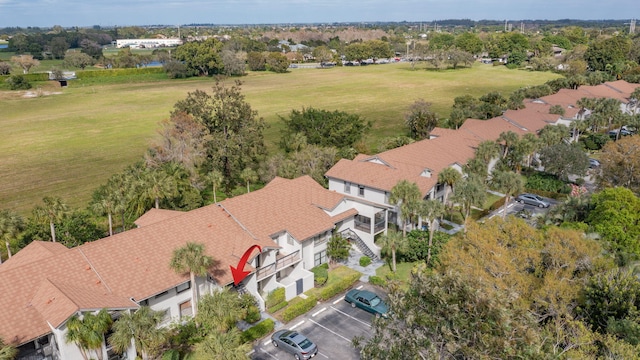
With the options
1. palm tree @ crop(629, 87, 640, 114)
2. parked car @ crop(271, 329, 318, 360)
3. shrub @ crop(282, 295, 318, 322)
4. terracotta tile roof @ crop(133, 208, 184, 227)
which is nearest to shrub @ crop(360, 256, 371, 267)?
shrub @ crop(282, 295, 318, 322)

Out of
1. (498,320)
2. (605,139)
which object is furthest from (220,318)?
(605,139)

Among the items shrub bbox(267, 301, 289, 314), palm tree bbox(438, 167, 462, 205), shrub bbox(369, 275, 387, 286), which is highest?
palm tree bbox(438, 167, 462, 205)

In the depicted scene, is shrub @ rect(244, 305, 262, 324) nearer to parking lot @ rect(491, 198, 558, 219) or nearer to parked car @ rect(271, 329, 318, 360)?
parked car @ rect(271, 329, 318, 360)

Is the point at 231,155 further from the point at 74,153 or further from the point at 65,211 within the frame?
the point at 74,153

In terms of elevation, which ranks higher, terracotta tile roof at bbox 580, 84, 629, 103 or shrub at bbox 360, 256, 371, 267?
terracotta tile roof at bbox 580, 84, 629, 103

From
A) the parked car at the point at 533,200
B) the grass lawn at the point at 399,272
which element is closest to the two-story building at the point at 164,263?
the grass lawn at the point at 399,272

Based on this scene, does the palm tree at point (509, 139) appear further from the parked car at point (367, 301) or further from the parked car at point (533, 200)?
the parked car at point (367, 301)
